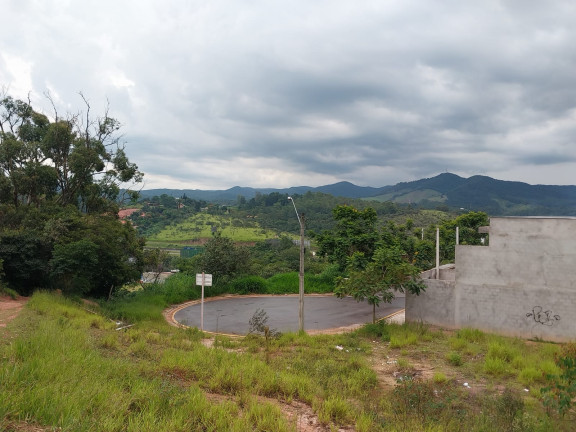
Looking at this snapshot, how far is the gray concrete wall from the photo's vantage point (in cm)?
1323

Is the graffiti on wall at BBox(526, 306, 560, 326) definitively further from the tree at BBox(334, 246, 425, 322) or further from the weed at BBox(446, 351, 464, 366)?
the weed at BBox(446, 351, 464, 366)

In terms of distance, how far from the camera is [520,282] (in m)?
13.8

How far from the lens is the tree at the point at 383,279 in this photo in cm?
1453

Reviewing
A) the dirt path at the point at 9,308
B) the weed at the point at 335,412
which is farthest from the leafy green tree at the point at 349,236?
the weed at the point at 335,412

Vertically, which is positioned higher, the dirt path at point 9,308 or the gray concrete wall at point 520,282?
the gray concrete wall at point 520,282

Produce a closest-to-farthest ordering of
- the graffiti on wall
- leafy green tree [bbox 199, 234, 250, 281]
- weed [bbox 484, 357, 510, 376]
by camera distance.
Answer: weed [bbox 484, 357, 510, 376], the graffiti on wall, leafy green tree [bbox 199, 234, 250, 281]

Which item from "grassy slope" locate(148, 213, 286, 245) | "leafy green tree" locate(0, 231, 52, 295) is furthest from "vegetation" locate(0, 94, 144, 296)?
"grassy slope" locate(148, 213, 286, 245)

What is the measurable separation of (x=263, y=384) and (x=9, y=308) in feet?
42.9

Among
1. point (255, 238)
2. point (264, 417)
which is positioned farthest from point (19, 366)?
point (255, 238)

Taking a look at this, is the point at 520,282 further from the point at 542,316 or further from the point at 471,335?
the point at 471,335

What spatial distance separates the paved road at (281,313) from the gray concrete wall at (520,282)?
19.1 feet

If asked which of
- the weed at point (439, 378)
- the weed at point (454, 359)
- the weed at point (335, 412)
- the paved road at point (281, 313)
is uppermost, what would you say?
the weed at point (335, 412)

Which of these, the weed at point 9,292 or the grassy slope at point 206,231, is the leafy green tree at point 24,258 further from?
the grassy slope at point 206,231

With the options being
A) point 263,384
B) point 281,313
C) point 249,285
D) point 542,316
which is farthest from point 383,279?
point 249,285
